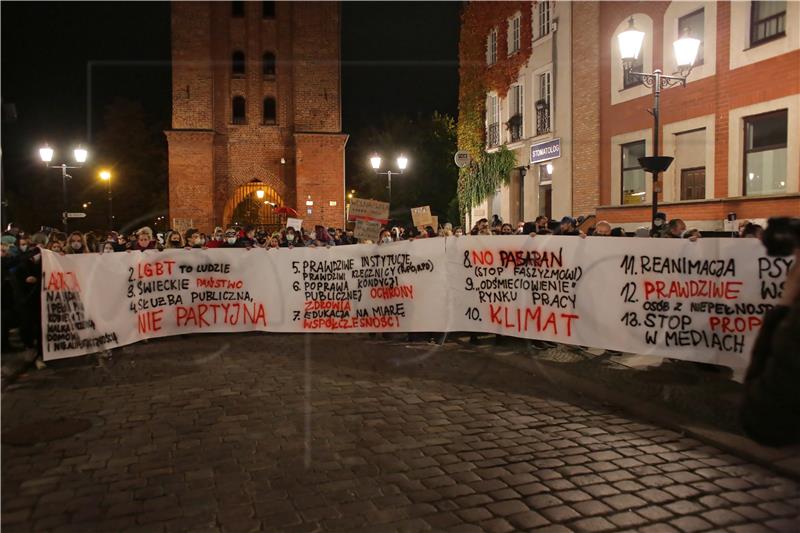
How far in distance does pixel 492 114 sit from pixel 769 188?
14.2 metres

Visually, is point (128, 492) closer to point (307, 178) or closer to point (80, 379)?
point (80, 379)

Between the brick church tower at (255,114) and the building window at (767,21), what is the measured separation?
29.7 metres

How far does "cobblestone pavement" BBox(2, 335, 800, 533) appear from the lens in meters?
4.24

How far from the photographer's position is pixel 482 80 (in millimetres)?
27812

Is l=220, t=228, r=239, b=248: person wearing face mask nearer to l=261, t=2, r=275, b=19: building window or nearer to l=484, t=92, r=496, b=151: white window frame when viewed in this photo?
l=484, t=92, r=496, b=151: white window frame

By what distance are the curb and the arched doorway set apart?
1404 inches

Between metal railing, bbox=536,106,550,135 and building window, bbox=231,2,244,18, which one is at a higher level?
building window, bbox=231,2,244,18

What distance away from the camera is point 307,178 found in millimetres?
42062

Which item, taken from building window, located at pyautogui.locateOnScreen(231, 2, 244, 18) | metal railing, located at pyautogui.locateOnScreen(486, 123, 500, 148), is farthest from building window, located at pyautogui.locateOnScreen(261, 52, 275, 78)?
metal railing, located at pyautogui.locateOnScreen(486, 123, 500, 148)

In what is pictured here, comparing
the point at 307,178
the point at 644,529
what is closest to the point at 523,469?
the point at 644,529

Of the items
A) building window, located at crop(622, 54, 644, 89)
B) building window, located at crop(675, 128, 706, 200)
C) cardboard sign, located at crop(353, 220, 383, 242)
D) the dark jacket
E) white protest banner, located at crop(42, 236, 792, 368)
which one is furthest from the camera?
building window, located at crop(622, 54, 644, 89)

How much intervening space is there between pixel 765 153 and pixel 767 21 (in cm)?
286

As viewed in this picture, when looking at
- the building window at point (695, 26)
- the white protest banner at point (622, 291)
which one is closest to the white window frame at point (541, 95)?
the building window at point (695, 26)

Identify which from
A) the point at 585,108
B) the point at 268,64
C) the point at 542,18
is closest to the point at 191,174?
the point at 268,64
